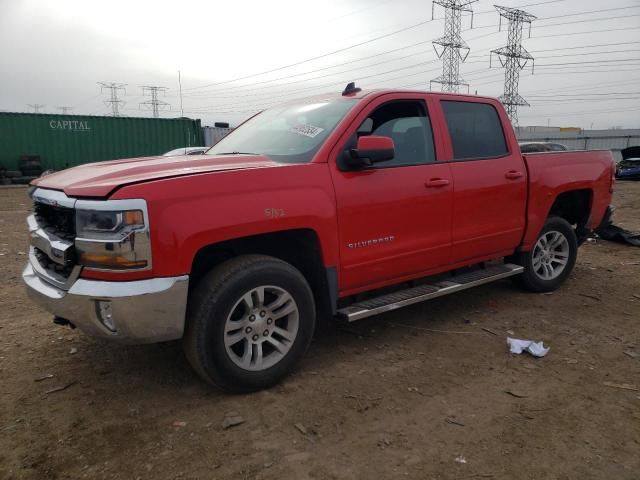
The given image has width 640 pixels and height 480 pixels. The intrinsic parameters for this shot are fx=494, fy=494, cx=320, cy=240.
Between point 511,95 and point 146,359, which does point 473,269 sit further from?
point 511,95

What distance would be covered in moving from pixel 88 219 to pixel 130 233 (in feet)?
0.85

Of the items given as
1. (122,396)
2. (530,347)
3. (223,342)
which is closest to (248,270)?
(223,342)

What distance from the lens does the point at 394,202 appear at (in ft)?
11.7

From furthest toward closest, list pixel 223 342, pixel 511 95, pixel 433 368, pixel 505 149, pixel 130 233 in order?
pixel 511 95
pixel 505 149
pixel 433 368
pixel 223 342
pixel 130 233

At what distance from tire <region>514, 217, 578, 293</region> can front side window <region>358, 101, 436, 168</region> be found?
1765mm

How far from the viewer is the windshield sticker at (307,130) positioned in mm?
3523

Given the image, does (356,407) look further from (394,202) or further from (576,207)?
(576,207)

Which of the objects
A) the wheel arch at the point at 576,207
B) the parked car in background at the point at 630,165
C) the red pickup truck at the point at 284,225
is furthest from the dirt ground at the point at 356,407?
the parked car in background at the point at 630,165

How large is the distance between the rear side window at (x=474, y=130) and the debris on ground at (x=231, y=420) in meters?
2.64

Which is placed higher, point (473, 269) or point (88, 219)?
point (88, 219)

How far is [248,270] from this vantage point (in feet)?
9.60

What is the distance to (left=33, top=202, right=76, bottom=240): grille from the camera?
2819 millimetres

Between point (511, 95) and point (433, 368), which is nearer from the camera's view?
point (433, 368)

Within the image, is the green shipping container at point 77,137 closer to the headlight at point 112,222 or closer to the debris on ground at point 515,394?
the headlight at point 112,222
